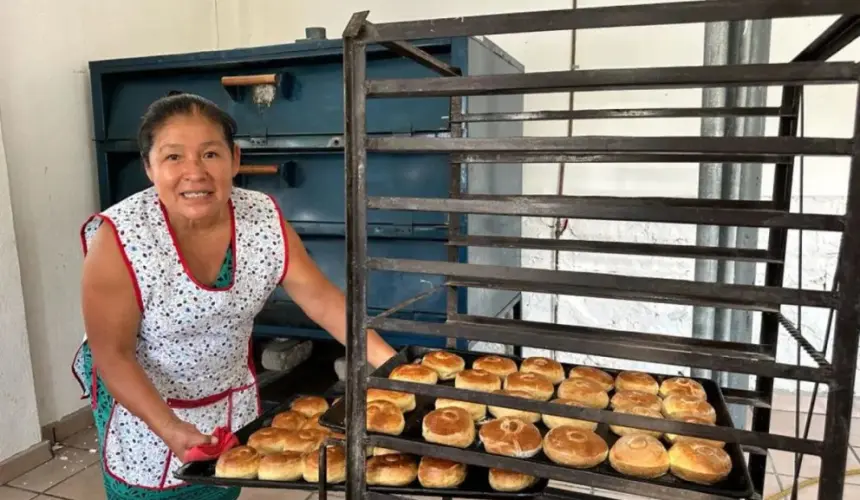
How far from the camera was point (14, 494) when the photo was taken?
2.51m

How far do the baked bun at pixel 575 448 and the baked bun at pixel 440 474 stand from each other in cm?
18

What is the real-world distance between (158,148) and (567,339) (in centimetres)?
109

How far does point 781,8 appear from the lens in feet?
2.28

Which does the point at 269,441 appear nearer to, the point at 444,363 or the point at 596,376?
the point at 444,363

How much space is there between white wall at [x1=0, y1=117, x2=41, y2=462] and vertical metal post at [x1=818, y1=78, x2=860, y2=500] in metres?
3.07

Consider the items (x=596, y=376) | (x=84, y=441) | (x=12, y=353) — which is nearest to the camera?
(x=596, y=376)

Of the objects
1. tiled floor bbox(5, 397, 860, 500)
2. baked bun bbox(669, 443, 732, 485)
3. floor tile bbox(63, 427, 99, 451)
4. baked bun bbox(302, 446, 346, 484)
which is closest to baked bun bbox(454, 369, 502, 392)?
baked bun bbox(302, 446, 346, 484)

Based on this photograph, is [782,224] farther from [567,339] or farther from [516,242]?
[516,242]

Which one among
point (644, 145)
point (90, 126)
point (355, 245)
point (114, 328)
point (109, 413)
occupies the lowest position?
point (109, 413)

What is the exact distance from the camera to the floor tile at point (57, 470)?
2590 millimetres

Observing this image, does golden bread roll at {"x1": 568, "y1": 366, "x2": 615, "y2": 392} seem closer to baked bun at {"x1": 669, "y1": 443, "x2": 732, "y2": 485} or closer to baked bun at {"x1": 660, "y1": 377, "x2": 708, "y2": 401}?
baked bun at {"x1": 660, "y1": 377, "x2": 708, "y2": 401}

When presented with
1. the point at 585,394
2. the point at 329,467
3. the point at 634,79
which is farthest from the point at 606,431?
the point at 634,79

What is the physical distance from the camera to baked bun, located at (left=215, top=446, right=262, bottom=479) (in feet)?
3.90

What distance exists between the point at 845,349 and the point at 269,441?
1.13 m
